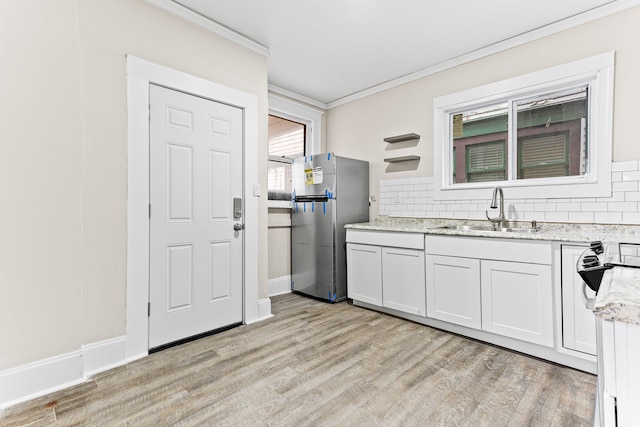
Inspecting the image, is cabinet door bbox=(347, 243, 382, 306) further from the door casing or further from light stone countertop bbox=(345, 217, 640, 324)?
the door casing

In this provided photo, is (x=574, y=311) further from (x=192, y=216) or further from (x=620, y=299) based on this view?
(x=192, y=216)

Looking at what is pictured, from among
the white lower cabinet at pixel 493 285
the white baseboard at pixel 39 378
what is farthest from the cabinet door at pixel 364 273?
the white baseboard at pixel 39 378

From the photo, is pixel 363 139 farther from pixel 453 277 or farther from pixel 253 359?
pixel 253 359

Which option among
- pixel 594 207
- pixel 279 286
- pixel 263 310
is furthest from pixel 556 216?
pixel 279 286

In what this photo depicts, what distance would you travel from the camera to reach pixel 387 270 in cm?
318

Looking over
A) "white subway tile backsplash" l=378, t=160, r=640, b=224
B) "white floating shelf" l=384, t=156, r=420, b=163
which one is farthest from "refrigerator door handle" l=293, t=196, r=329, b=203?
"white floating shelf" l=384, t=156, r=420, b=163

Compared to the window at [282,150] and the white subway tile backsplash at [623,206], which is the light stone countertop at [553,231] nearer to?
the white subway tile backsplash at [623,206]

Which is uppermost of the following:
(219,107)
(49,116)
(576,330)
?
(219,107)

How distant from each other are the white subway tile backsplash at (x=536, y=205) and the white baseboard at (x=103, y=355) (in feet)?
9.82

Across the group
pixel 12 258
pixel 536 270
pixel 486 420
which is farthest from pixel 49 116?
pixel 536 270

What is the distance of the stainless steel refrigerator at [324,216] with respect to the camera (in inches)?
143

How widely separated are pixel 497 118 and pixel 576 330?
2039 mm

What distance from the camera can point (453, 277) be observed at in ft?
8.82

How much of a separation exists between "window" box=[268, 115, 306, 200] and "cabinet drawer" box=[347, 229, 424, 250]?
1.14m
